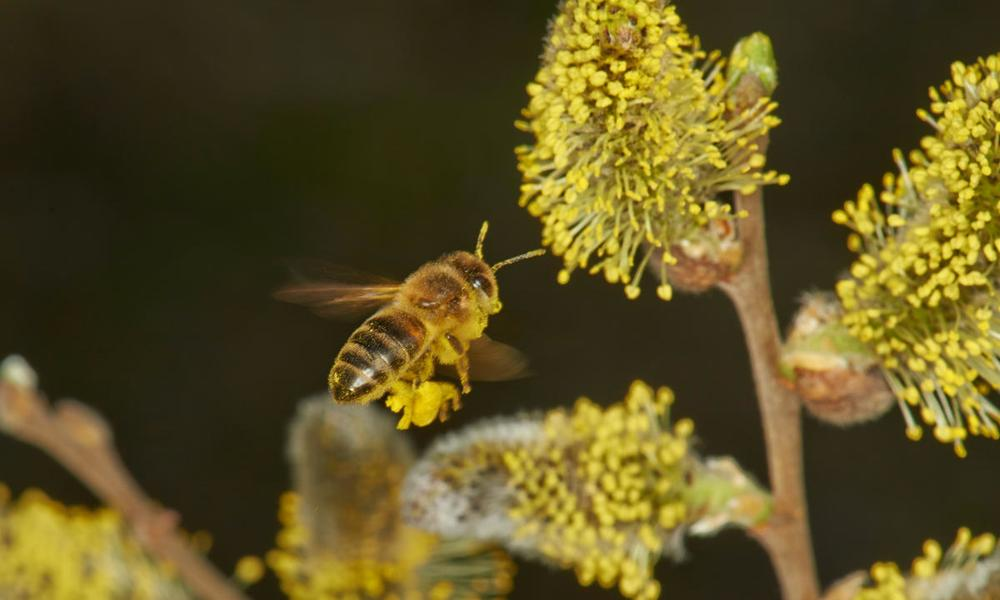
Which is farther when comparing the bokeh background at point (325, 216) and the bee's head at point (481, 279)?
the bokeh background at point (325, 216)

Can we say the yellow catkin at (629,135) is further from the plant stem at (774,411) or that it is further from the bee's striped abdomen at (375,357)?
the bee's striped abdomen at (375,357)

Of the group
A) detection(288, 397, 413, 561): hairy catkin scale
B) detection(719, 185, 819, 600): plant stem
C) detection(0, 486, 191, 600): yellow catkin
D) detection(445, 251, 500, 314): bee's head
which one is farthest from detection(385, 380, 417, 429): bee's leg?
detection(0, 486, 191, 600): yellow catkin

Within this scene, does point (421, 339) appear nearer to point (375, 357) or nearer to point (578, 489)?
point (375, 357)

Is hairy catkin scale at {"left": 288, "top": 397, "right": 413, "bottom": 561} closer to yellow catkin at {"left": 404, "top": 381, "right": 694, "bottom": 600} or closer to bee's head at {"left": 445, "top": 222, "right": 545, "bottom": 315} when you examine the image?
yellow catkin at {"left": 404, "top": 381, "right": 694, "bottom": 600}

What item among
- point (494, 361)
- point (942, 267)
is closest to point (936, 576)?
point (942, 267)

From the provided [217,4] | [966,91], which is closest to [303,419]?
[966,91]

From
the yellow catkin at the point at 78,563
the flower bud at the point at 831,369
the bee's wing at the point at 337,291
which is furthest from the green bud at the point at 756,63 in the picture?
the yellow catkin at the point at 78,563

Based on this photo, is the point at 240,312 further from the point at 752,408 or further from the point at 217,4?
the point at 752,408
